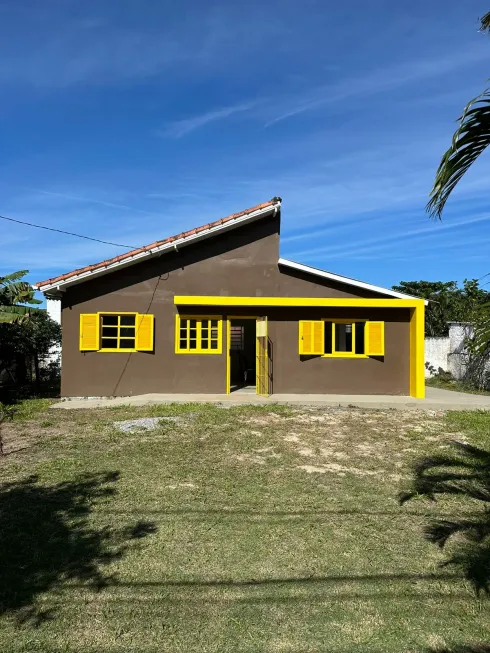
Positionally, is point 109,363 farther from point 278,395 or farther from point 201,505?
point 201,505

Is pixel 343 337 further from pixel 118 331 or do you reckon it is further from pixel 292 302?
pixel 118 331

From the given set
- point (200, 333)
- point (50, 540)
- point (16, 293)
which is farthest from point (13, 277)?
point (50, 540)

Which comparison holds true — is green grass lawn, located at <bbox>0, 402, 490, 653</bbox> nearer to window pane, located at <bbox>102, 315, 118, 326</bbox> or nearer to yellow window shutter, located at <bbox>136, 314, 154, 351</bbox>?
yellow window shutter, located at <bbox>136, 314, 154, 351</bbox>

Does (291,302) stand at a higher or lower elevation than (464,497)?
higher

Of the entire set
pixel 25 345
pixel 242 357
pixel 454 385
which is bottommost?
pixel 454 385

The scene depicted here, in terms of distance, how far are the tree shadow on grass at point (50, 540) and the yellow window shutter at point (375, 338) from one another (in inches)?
330

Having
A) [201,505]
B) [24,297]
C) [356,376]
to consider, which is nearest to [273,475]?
[201,505]

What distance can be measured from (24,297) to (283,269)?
702cm

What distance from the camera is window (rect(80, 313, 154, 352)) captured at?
12.0m

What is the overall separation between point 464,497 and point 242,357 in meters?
11.8

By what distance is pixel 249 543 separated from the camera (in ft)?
13.3

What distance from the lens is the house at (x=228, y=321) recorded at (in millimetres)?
12102

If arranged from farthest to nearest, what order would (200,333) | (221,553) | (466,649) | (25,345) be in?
(25,345) < (200,333) < (221,553) < (466,649)

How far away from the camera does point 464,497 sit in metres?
5.29
